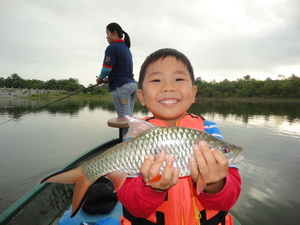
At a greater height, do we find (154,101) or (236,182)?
(154,101)

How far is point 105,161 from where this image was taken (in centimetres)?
163

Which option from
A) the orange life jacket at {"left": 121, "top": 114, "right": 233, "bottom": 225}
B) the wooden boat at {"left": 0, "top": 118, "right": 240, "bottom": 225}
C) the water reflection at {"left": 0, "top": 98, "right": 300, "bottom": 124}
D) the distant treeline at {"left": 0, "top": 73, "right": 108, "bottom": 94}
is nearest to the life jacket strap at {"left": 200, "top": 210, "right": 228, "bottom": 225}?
the orange life jacket at {"left": 121, "top": 114, "right": 233, "bottom": 225}

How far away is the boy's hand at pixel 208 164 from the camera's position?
1472 mm

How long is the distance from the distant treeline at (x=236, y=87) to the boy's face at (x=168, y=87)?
67.7 meters

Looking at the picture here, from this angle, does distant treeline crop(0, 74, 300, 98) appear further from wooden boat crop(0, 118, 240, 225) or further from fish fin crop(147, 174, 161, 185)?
fish fin crop(147, 174, 161, 185)

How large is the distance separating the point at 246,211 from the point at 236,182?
13.7 feet

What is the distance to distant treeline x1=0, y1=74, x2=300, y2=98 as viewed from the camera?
79.2m

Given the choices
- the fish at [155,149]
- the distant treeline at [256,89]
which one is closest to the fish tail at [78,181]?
the fish at [155,149]

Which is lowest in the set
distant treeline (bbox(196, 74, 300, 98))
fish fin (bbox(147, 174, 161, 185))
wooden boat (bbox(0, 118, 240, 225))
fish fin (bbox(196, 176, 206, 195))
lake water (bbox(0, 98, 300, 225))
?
lake water (bbox(0, 98, 300, 225))

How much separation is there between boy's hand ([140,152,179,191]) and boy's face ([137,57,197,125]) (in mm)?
779

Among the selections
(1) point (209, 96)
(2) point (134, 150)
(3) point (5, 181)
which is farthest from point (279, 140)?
(1) point (209, 96)

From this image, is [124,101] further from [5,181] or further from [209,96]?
[209,96]

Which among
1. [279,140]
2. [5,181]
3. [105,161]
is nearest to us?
[105,161]

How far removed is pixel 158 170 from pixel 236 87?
105 meters
